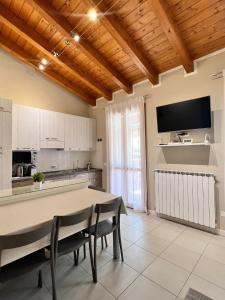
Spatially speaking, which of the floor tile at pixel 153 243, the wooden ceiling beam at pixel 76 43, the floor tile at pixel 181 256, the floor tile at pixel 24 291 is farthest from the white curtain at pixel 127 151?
the floor tile at pixel 24 291

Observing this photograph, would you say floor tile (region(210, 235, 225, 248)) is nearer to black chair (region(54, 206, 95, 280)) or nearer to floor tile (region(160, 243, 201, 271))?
floor tile (region(160, 243, 201, 271))

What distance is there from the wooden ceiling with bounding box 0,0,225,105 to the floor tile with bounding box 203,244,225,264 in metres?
2.98

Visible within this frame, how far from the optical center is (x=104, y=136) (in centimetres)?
492

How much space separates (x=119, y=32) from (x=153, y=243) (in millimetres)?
3323

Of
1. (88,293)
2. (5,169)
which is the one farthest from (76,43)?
(88,293)

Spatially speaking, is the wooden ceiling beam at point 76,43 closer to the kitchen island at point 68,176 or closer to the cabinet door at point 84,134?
the cabinet door at point 84,134

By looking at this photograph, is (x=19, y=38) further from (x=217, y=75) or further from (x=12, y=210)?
(x=217, y=75)

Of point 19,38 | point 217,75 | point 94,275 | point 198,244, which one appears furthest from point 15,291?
point 19,38

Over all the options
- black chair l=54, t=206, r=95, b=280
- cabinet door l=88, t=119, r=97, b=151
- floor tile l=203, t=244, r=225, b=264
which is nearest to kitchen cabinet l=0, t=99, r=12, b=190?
black chair l=54, t=206, r=95, b=280

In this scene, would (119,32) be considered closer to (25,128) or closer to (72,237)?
(25,128)

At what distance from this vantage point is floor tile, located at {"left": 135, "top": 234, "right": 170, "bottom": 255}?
2486 mm

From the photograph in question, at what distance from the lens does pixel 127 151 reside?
4180 millimetres

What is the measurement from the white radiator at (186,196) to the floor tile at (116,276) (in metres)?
1.60

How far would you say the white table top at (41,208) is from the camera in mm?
1457
